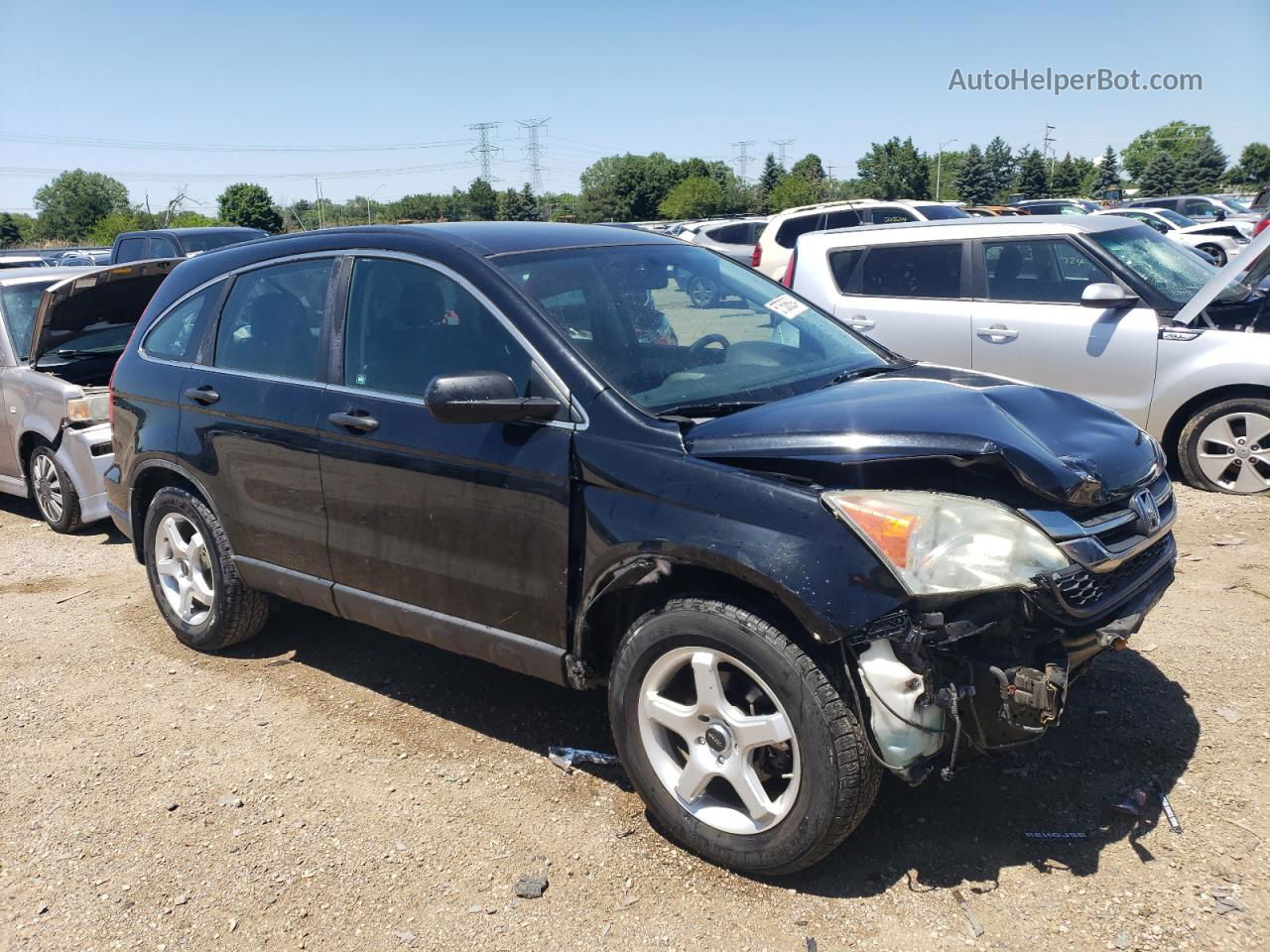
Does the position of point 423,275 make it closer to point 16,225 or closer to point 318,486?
point 318,486

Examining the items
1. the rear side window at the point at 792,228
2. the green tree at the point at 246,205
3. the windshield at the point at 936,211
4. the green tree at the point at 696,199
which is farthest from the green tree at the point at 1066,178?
the rear side window at the point at 792,228

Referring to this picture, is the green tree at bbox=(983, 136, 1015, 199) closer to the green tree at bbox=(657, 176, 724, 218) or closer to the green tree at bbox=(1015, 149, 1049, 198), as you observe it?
the green tree at bbox=(1015, 149, 1049, 198)

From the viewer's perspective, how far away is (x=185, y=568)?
4.99 m

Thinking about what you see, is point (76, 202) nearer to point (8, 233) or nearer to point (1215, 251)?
point (8, 233)

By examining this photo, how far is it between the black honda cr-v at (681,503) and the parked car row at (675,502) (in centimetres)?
1

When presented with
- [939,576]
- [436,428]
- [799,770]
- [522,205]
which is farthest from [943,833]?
[522,205]

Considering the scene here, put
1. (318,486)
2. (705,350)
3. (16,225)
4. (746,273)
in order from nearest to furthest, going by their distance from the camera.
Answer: (705,350) → (318,486) → (746,273) → (16,225)

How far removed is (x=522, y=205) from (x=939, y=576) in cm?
7172

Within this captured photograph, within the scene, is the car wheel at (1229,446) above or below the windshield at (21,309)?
below

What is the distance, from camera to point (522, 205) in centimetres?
7144

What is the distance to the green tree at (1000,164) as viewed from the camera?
86000mm

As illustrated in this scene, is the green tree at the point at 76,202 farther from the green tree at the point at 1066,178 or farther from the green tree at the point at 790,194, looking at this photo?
the green tree at the point at 1066,178

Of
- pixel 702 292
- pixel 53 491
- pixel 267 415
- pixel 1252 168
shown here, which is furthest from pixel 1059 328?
pixel 1252 168

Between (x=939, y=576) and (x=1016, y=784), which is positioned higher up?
(x=939, y=576)
